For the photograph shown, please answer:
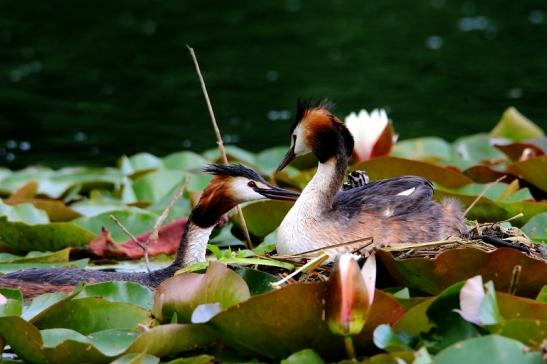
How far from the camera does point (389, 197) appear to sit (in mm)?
5441

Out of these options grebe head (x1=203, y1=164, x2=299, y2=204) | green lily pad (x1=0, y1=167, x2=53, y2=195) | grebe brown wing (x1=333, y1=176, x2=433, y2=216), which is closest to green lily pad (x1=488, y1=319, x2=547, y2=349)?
grebe brown wing (x1=333, y1=176, x2=433, y2=216)

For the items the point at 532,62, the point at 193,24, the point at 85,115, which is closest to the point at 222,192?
the point at 85,115

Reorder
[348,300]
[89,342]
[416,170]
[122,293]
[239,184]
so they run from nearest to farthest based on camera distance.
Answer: [348,300] → [89,342] → [122,293] → [239,184] → [416,170]

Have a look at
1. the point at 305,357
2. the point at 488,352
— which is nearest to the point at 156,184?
the point at 305,357

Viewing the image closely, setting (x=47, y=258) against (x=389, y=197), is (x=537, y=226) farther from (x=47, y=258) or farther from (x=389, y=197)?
(x=47, y=258)

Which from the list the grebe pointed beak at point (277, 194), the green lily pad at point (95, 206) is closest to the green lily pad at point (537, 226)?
the grebe pointed beak at point (277, 194)

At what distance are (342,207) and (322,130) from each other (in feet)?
1.21

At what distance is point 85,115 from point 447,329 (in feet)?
31.0

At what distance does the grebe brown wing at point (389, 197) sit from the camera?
5.37 m

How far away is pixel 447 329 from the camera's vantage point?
3936 mm

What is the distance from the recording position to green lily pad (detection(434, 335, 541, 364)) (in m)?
3.52

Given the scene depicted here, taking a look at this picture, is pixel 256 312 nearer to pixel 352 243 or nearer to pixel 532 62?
pixel 352 243

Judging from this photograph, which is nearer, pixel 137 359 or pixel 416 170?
pixel 137 359

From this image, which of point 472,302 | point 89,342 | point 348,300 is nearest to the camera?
point 348,300
